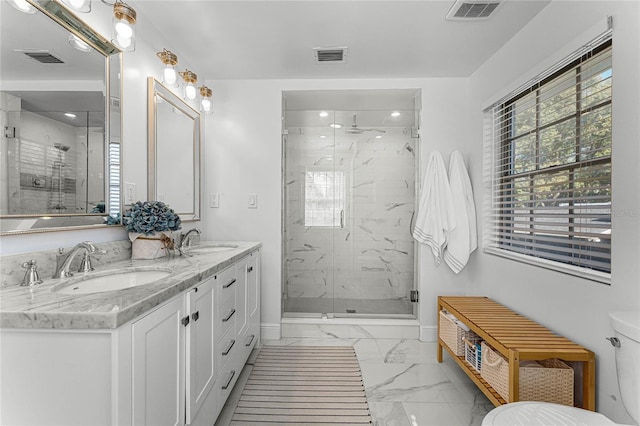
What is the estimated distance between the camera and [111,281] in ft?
4.36

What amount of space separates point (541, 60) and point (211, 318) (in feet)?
7.36

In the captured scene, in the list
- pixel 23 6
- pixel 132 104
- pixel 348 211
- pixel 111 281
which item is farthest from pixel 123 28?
pixel 348 211

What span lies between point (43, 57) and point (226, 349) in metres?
1.54

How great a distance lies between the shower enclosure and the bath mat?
2.11ft

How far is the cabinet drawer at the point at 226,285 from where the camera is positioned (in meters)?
1.61

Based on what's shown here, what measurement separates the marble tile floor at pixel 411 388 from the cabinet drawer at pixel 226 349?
0.31m

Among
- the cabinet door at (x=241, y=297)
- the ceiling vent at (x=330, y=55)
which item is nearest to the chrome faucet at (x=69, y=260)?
the cabinet door at (x=241, y=297)

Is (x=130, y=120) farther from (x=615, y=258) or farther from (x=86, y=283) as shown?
(x=615, y=258)

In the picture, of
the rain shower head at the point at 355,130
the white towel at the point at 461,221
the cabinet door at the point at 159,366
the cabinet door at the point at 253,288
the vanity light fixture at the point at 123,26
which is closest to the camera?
the cabinet door at the point at 159,366

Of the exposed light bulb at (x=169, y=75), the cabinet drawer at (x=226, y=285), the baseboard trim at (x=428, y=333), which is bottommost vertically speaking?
the baseboard trim at (x=428, y=333)

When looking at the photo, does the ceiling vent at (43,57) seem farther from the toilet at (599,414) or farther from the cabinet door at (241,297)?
the toilet at (599,414)

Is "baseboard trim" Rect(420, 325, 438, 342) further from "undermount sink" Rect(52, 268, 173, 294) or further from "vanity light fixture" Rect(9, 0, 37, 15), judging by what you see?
"vanity light fixture" Rect(9, 0, 37, 15)

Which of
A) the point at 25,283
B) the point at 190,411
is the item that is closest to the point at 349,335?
the point at 190,411

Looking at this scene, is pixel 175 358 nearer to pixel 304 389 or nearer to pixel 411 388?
pixel 304 389
